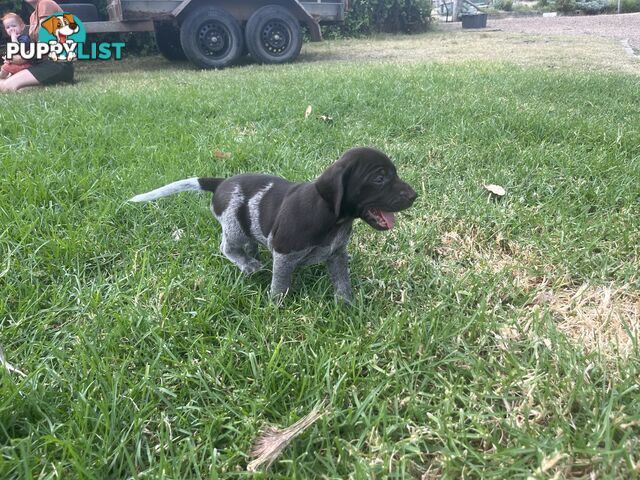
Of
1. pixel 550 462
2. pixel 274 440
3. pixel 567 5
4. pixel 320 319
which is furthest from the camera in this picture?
pixel 567 5

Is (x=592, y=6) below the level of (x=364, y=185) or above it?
above

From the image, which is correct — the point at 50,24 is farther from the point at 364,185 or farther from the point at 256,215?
the point at 364,185

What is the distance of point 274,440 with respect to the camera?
1.76 metres

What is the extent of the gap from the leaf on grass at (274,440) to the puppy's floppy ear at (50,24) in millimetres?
10451

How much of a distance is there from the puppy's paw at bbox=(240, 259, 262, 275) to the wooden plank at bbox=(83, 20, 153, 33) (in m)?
10.2

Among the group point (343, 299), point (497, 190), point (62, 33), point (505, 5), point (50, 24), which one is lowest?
point (343, 299)

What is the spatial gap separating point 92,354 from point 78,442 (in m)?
0.48

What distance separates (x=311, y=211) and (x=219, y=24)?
33.5 ft

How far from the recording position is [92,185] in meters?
3.80

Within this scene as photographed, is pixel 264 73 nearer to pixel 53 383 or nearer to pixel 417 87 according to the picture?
pixel 417 87

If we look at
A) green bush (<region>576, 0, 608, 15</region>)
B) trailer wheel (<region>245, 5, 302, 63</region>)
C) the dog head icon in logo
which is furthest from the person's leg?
green bush (<region>576, 0, 608, 15</region>)

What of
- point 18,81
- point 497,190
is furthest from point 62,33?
point 497,190

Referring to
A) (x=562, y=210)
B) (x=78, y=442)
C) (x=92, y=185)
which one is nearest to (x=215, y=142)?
(x=92, y=185)

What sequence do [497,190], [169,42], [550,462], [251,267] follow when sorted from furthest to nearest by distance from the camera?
[169,42] → [497,190] → [251,267] → [550,462]
